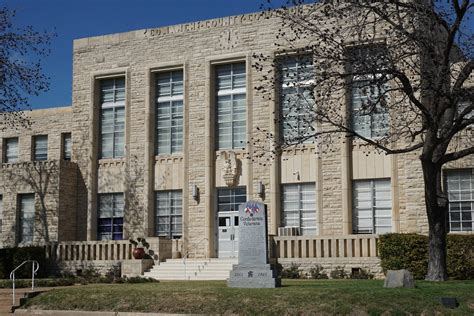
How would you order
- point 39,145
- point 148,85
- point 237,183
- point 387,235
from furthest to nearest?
point 39,145 < point 148,85 < point 237,183 < point 387,235

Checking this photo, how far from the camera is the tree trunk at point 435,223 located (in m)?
21.7

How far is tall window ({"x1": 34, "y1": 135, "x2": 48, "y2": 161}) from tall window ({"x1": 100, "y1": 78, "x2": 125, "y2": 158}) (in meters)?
5.83

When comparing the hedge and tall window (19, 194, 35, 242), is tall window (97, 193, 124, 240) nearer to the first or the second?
tall window (19, 194, 35, 242)

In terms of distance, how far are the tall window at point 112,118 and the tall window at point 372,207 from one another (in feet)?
38.9

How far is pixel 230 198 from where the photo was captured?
33.1m

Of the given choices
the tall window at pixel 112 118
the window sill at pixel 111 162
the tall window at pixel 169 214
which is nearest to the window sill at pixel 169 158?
the tall window at pixel 169 214

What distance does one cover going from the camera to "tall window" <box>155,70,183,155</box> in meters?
34.6

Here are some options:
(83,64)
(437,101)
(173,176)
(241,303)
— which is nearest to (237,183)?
(173,176)

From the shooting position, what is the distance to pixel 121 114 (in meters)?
36.0

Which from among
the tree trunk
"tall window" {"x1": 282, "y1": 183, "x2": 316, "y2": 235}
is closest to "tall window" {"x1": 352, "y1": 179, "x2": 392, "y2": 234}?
"tall window" {"x1": 282, "y1": 183, "x2": 316, "y2": 235}

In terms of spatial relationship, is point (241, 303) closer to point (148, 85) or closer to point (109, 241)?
point (109, 241)

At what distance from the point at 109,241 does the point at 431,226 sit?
15.8m

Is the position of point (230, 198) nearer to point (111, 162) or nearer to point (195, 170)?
point (195, 170)

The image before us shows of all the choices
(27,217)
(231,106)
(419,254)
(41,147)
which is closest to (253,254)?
(419,254)
